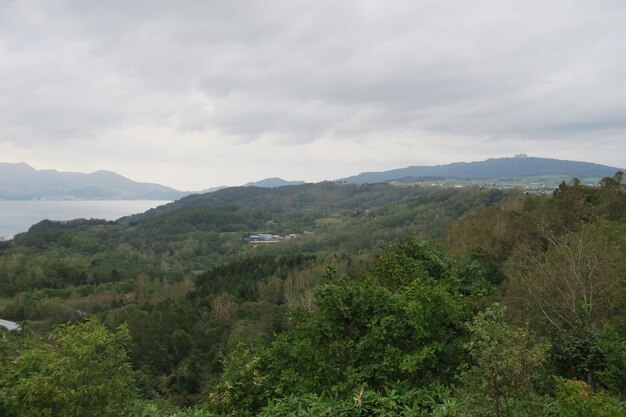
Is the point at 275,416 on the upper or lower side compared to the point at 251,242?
upper

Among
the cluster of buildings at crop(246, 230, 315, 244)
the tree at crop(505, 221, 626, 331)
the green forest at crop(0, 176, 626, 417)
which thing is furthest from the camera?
the cluster of buildings at crop(246, 230, 315, 244)

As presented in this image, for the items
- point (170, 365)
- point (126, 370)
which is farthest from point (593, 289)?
point (170, 365)

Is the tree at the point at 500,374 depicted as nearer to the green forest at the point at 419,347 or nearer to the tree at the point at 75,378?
the green forest at the point at 419,347

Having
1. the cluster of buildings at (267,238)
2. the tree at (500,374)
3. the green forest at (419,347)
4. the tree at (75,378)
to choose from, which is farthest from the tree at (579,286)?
the cluster of buildings at (267,238)

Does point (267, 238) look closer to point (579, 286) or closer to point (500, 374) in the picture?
point (579, 286)

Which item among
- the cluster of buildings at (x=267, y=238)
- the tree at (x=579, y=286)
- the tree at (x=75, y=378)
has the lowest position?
the cluster of buildings at (x=267, y=238)

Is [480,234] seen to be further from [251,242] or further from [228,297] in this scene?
[251,242]

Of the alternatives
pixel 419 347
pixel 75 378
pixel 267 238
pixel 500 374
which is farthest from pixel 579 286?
pixel 267 238

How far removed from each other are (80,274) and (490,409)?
322 ft

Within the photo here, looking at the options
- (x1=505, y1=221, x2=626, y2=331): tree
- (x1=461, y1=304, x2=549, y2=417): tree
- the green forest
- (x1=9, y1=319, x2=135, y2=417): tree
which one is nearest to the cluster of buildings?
the green forest

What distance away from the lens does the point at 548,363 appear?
22.5 feet

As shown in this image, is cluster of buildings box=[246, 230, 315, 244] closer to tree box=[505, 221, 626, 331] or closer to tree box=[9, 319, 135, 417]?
tree box=[505, 221, 626, 331]

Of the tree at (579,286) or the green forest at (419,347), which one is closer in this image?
the green forest at (419,347)

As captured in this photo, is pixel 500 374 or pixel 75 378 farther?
pixel 75 378
